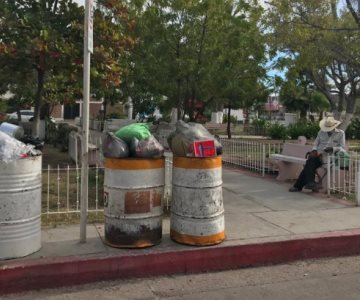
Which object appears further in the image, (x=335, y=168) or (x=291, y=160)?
(x=291, y=160)

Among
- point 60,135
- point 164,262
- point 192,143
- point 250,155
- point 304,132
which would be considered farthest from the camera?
point 304,132

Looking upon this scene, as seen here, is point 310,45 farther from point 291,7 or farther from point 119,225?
point 119,225

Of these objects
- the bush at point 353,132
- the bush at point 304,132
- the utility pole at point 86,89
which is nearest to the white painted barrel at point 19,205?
the utility pole at point 86,89

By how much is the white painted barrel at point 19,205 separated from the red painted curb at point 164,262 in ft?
0.79

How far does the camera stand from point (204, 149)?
5.61m

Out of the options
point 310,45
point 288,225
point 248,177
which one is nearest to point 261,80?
point 310,45

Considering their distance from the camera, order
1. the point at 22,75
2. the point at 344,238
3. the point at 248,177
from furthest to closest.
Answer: the point at 22,75
the point at 248,177
the point at 344,238

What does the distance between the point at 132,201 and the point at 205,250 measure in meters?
0.96

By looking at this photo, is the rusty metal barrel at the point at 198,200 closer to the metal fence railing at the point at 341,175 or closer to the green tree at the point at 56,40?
the metal fence railing at the point at 341,175

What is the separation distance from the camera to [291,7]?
16.5 metres

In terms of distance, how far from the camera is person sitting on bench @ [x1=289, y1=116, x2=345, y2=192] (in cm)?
921

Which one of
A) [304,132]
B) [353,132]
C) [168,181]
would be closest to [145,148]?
[168,181]

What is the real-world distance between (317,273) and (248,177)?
6007 mm

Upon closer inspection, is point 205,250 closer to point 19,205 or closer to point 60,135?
point 19,205
